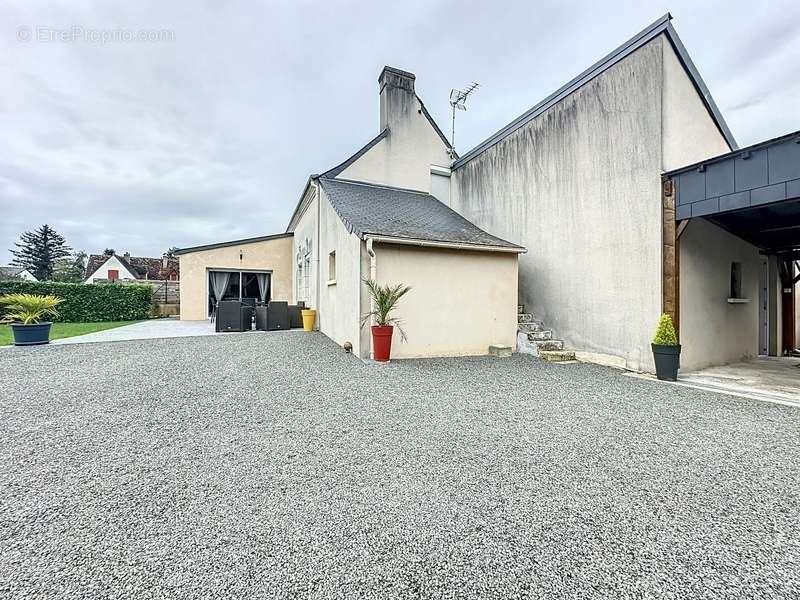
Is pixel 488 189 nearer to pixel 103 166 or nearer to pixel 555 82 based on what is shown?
pixel 555 82

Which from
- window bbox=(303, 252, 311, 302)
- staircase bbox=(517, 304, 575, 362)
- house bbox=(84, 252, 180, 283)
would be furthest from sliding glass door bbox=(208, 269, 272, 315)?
house bbox=(84, 252, 180, 283)

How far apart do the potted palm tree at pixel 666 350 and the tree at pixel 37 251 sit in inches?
2546

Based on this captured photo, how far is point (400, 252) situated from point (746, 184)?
5.52 meters

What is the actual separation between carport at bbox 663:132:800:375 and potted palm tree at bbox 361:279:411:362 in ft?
15.7

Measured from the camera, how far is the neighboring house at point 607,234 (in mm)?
6090

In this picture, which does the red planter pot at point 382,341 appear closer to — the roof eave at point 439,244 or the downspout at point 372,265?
the downspout at point 372,265

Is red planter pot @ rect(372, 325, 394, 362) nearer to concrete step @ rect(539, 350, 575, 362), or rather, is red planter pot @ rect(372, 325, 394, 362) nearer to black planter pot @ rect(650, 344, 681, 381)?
concrete step @ rect(539, 350, 575, 362)

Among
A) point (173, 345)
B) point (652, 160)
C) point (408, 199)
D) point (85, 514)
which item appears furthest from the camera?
point (408, 199)

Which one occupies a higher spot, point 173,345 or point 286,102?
point 286,102

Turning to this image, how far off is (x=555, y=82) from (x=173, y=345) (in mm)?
13593

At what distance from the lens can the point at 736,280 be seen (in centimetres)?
816

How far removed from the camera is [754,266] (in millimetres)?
8883

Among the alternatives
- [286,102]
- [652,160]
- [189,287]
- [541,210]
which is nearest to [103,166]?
[189,287]

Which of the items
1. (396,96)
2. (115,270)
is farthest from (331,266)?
(115,270)
